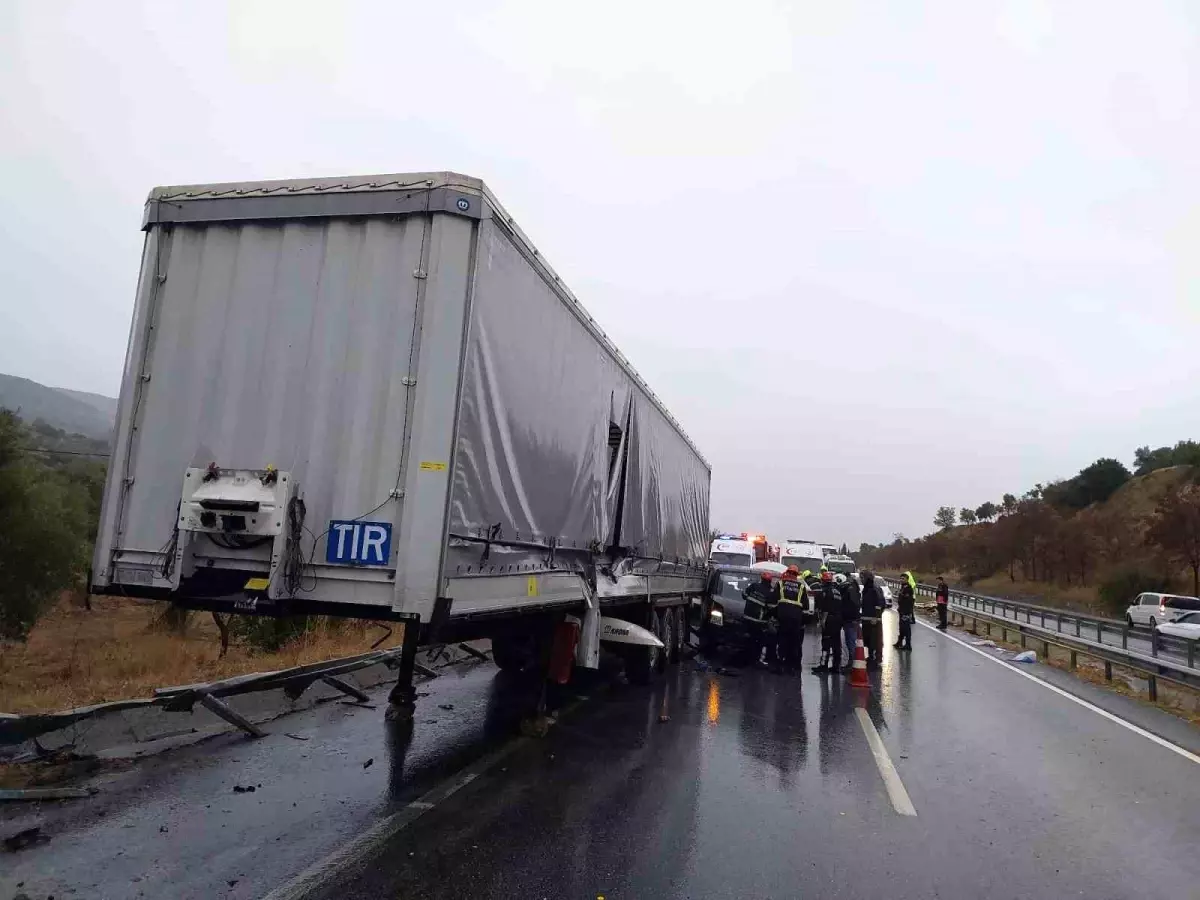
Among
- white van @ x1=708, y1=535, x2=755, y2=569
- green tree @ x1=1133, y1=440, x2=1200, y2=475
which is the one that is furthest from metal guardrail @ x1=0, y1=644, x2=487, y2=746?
green tree @ x1=1133, y1=440, x2=1200, y2=475

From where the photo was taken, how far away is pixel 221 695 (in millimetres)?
7242

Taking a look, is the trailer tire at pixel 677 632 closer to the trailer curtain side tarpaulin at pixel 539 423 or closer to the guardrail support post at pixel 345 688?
the trailer curtain side tarpaulin at pixel 539 423

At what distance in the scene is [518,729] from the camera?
7.84 metres

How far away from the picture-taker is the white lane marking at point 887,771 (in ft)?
19.7

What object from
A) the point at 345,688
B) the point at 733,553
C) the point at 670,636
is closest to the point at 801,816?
the point at 345,688

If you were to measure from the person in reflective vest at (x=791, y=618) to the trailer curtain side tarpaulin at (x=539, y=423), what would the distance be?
11.0 ft

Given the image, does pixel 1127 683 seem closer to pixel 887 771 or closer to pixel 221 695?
pixel 887 771

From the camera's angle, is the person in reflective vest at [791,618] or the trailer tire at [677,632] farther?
the trailer tire at [677,632]

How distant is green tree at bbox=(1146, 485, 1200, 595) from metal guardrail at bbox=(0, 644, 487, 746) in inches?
1755

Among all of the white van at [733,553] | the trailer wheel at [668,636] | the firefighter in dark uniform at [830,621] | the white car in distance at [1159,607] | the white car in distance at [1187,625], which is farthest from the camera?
the white car in distance at [1159,607]

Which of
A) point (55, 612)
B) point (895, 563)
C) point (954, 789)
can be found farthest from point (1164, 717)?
point (895, 563)

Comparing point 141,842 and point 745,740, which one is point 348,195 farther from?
point 745,740

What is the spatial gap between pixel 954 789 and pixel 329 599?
5144 millimetres

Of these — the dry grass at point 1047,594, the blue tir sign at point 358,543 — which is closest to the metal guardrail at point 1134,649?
the blue tir sign at point 358,543
